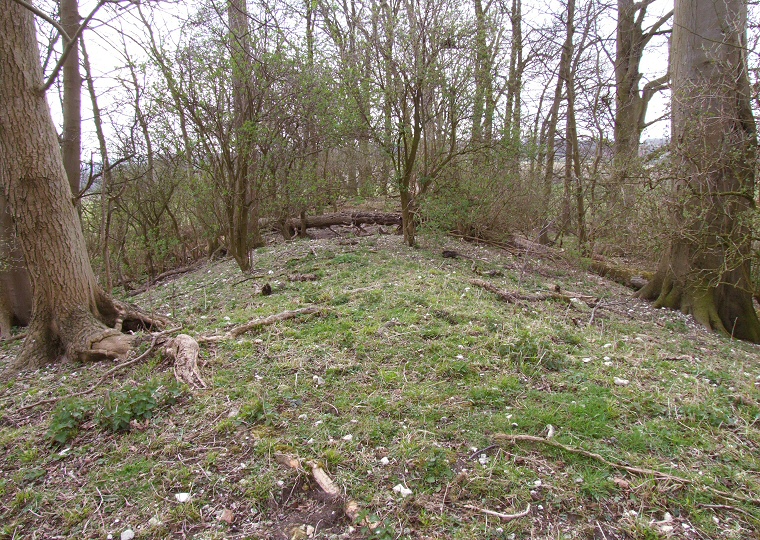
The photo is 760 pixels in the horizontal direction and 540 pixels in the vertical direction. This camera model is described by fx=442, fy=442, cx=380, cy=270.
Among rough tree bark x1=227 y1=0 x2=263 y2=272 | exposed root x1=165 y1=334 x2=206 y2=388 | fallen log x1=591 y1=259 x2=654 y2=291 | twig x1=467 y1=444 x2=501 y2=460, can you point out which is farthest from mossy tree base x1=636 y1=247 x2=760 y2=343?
rough tree bark x1=227 y1=0 x2=263 y2=272

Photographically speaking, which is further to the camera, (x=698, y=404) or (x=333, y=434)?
(x=698, y=404)

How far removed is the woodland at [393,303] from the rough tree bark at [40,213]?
0.02 metres

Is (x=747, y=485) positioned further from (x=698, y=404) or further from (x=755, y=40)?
(x=755, y=40)

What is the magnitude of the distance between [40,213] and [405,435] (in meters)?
4.08

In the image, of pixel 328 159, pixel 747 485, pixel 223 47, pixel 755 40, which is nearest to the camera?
pixel 747 485

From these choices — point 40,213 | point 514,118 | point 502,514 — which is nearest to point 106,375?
point 40,213

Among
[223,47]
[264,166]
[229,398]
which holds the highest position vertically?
[223,47]

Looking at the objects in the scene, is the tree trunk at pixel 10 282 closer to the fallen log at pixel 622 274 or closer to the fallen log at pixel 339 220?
the fallen log at pixel 339 220

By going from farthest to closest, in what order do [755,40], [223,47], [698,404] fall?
[223,47]
[755,40]
[698,404]

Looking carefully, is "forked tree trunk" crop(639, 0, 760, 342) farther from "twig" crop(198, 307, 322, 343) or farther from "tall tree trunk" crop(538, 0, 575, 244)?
"twig" crop(198, 307, 322, 343)

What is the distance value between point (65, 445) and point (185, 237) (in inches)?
440

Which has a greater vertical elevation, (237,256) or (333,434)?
(237,256)

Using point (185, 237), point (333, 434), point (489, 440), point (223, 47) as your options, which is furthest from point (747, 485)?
point (185, 237)

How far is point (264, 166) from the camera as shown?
8.16m
